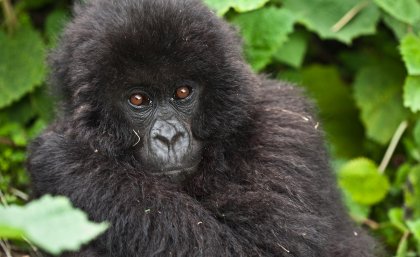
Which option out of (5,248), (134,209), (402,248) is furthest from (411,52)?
(5,248)

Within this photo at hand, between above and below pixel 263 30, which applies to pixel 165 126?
above

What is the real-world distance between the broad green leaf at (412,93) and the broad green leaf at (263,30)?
0.72 metres

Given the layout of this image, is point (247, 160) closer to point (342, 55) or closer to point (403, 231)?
point (403, 231)

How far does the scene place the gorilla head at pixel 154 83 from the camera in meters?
2.86

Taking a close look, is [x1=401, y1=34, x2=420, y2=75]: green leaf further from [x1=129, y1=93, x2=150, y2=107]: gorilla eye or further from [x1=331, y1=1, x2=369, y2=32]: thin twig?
[x1=129, y1=93, x2=150, y2=107]: gorilla eye

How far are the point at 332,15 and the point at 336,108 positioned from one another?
93 cm

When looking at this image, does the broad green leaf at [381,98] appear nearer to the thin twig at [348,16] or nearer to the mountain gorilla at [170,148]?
the thin twig at [348,16]

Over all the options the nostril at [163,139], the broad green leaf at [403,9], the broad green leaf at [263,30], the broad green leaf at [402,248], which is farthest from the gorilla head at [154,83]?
the broad green leaf at [402,248]

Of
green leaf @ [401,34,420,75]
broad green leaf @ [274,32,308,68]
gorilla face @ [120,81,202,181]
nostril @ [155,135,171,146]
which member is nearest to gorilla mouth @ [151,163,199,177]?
gorilla face @ [120,81,202,181]

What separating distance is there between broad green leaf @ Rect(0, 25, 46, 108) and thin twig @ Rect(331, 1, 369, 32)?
172cm

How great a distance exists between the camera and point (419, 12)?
13.4 ft

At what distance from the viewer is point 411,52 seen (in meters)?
3.87

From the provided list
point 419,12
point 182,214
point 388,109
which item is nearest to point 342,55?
point 388,109

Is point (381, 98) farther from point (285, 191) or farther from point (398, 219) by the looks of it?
point (285, 191)
